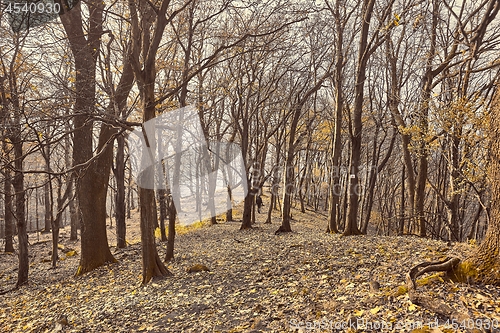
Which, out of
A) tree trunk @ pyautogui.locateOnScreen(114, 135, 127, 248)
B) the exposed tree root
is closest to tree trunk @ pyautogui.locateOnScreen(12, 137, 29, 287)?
tree trunk @ pyautogui.locateOnScreen(114, 135, 127, 248)

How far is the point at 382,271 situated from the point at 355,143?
6.83 metres

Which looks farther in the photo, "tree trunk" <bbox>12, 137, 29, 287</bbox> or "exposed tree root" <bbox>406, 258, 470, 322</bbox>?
"tree trunk" <bbox>12, 137, 29, 287</bbox>

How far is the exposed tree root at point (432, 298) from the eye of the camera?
10.9 ft

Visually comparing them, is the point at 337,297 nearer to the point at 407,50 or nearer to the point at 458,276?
the point at 458,276

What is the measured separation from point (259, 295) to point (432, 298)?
304 cm

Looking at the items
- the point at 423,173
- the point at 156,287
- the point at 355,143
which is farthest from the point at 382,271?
the point at 423,173

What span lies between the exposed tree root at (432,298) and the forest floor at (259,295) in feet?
0.26

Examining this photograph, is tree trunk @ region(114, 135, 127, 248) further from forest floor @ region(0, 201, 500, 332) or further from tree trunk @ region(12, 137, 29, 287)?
tree trunk @ region(12, 137, 29, 287)

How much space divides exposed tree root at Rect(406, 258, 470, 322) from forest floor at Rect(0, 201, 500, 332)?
0.26 ft

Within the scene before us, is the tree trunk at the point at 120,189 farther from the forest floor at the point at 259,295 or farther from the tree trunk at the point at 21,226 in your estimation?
the tree trunk at the point at 21,226

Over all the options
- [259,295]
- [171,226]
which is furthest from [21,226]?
[259,295]

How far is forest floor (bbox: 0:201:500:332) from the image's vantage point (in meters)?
3.82

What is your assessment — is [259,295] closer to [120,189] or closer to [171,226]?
[171,226]

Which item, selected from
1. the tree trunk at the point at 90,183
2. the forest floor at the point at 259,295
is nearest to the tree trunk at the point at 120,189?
the tree trunk at the point at 90,183
